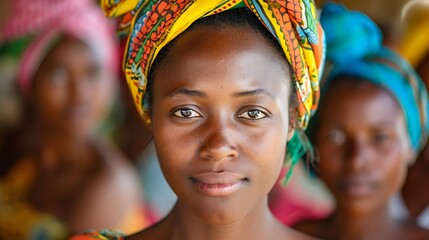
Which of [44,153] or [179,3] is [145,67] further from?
[44,153]

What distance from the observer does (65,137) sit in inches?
171

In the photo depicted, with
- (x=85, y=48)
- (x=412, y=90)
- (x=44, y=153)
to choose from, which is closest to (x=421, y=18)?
(x=412, y=90)

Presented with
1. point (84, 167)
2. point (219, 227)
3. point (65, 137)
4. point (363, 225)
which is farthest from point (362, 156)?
point (65, 137)

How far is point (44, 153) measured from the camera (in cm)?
437

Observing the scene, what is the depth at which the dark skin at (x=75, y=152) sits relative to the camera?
4.09 m

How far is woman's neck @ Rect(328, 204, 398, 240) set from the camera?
124 inches

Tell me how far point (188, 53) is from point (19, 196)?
253 cm

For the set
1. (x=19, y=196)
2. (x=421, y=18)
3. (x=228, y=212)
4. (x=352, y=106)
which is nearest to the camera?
(x=228, y=212)

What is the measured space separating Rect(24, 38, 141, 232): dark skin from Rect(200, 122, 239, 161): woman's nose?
2158 mm

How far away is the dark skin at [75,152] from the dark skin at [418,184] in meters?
1.31

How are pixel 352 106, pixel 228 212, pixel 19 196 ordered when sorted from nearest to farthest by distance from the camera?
pixel 228 212, pixel 352 106, pixel 19 196

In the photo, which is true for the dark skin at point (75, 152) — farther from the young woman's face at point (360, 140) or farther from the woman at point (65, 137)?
the young woman's face at point (360, 140)

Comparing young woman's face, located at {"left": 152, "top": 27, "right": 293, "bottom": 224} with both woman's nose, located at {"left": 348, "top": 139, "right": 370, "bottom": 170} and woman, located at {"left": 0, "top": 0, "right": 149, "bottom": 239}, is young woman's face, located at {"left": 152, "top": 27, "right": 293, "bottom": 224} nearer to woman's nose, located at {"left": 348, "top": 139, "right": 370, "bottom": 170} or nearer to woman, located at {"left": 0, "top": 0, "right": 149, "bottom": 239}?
woman's nose, located at {"left": 348, "top": 139, "right": 370, "bottom": 170}

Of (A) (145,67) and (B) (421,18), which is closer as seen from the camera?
(A) (145,67)
